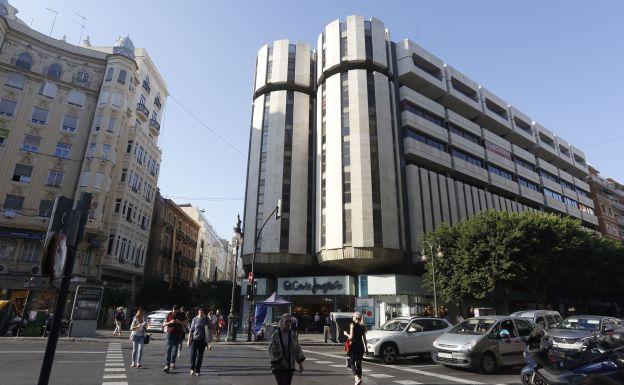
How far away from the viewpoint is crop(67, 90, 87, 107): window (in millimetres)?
37906

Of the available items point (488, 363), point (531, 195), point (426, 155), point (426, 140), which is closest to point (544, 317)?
point (488, 363)

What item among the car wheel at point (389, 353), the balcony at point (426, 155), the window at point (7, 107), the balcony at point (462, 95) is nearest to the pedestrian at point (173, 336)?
the car wheel at point (389, 353)

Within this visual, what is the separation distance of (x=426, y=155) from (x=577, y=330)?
3405cm

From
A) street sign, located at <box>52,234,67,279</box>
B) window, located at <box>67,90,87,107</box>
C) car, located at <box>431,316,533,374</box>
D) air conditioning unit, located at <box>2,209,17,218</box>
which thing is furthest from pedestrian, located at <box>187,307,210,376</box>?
window, located at <box>67,90,87,107</box>

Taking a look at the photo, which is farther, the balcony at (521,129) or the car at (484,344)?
the balcony at (521,129)

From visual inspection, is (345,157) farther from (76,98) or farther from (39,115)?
(39,115)

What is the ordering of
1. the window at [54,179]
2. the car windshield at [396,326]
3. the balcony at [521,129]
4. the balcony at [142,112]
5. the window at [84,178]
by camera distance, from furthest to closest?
the balcony at [521,129], the balcony at [142,112], the window at [54,179], the window at [84,178], the car windshield at [396,326]

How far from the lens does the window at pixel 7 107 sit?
3541 centimetres

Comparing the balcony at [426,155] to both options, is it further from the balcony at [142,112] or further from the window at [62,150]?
the window at [62,150]

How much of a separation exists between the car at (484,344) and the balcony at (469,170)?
39290 millimetres

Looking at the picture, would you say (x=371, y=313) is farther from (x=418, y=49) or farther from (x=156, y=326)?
(x=418, y=49)

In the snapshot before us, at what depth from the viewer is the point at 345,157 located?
4169cm

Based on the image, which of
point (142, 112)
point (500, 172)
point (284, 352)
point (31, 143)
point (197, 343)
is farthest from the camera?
point (500, 172)

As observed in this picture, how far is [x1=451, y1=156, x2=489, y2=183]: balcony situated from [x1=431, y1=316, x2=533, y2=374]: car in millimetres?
39290
